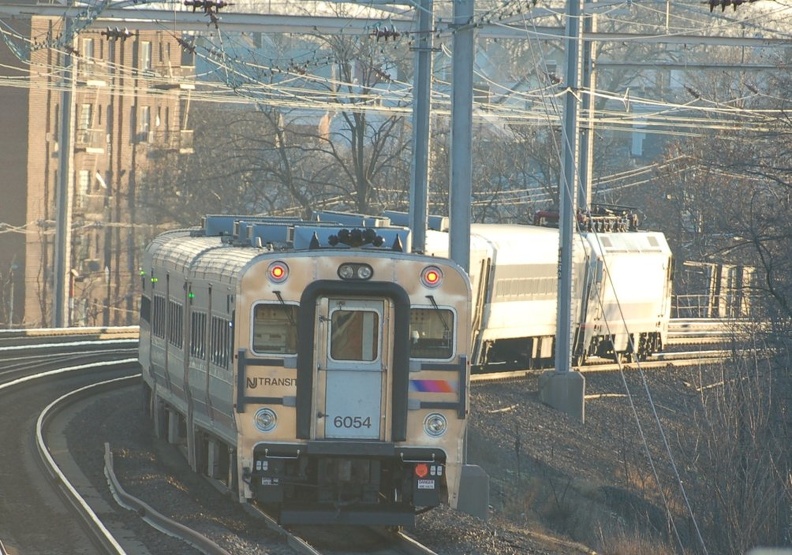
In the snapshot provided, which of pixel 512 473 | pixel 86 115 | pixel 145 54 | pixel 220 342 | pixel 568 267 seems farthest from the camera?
pixel 145 54

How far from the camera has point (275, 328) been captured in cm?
1391

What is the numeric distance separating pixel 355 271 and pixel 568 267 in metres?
13.0

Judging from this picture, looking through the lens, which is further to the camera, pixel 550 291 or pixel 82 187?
pixel 82 187

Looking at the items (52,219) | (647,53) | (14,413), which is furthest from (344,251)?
(647,53)

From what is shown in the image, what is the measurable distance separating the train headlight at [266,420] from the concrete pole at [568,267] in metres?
11.4

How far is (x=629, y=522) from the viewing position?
21125 mm

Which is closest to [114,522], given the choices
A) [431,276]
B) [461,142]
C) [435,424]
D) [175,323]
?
[435,424]

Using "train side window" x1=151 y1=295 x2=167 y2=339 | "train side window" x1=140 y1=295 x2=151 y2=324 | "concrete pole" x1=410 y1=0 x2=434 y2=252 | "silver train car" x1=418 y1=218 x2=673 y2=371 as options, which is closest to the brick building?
"silver train car" x1=418 y1=218 x2=673 y2=371

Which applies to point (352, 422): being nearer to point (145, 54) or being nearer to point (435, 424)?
point (435, 424)

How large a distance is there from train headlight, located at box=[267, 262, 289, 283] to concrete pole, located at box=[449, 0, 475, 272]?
144 inches

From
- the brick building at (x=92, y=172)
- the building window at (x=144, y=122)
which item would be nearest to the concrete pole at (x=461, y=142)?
the brick building at (x=92, y=172)

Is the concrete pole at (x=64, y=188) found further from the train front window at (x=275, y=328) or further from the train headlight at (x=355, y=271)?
the train headlight at (x=355, y=271)

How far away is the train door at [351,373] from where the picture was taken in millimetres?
13789

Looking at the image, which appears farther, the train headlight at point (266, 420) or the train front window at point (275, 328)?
the train front window at point (275, 328)
